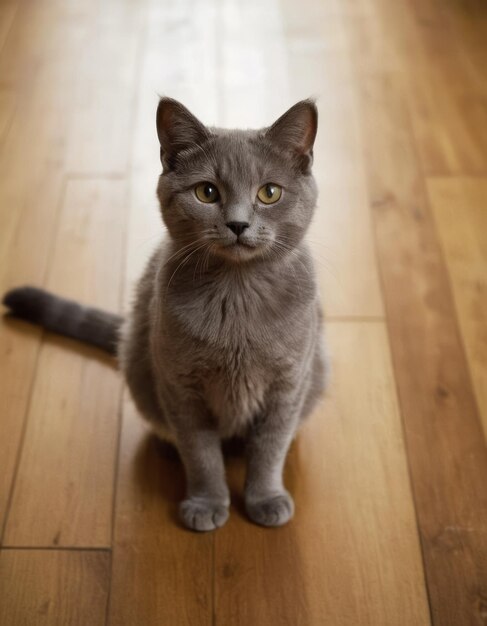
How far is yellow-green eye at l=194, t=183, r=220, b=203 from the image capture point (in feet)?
3.75

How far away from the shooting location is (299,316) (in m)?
1.25

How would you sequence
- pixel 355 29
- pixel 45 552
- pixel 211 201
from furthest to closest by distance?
pixel 355 29
pixel 45 552
pixel 211 201

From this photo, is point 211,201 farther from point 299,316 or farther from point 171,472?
point 171,472

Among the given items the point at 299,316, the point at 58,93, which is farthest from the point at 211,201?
the point at 58,93

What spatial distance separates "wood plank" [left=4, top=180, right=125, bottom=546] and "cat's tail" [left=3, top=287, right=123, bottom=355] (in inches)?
2.3

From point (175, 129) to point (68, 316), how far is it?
624 mm

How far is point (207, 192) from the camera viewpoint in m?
1.15

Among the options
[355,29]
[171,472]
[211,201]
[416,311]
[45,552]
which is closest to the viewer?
[211,201]

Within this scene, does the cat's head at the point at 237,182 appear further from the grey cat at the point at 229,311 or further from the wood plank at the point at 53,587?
the wood plank at the point at 53,587

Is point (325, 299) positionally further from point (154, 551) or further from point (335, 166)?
point (154, 551)

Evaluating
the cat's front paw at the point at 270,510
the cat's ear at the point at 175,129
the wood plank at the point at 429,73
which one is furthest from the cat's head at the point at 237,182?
the wood plank at the point at 429,73

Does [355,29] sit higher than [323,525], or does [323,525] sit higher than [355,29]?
[355,29]

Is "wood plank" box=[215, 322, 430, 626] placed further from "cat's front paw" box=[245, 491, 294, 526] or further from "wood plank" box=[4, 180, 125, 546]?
"wood plank" box=[4, 180, 125, 546]

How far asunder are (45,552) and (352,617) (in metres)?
0.55
